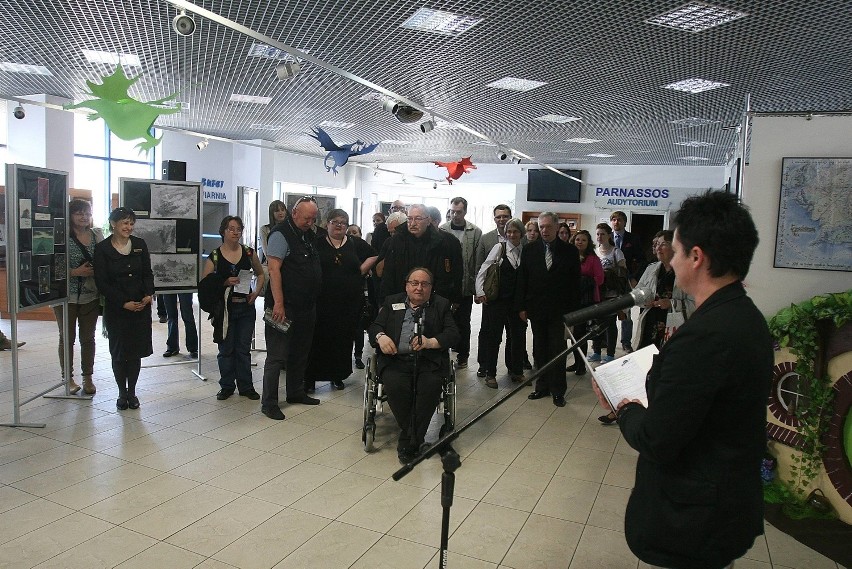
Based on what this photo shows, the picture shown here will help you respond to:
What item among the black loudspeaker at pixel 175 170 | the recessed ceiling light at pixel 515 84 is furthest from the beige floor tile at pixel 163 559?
the recessed ceiling light at pixel 515 84

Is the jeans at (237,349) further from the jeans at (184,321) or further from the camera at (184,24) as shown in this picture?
the camera at (184,24)

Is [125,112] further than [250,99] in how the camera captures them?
No

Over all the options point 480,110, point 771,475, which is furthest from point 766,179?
point 480,110

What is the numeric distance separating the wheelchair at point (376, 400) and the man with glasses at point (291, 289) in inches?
33.4

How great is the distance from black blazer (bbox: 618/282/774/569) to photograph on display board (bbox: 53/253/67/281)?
173 inches

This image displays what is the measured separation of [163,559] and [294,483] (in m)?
0.93

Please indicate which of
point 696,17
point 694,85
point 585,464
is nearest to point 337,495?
point 585,464

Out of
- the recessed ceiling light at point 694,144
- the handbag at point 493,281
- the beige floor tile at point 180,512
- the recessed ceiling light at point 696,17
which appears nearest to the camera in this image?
the beige floor tile at point 180,512

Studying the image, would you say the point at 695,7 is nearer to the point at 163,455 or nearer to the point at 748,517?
the point at 748,517

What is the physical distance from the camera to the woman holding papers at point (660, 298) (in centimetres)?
445

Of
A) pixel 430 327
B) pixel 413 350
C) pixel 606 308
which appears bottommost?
pixel 413 350

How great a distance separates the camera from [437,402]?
402 cm

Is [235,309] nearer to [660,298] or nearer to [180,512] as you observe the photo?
[180,512]

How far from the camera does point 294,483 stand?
3514mm
